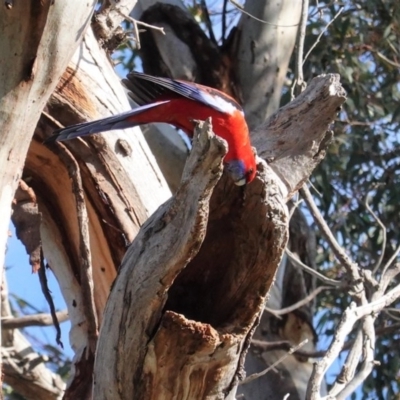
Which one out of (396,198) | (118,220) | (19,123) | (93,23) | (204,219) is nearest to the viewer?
(204,219)

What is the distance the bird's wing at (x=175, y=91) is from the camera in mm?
2126

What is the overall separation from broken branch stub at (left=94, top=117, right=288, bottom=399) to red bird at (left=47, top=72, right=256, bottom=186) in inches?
11.5

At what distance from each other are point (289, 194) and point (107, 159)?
57 cm

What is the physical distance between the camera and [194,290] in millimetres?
1671

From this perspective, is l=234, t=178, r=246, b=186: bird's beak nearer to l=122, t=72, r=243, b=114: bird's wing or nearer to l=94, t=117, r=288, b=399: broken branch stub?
l=94, t=117, r=288, b=399: broken branch stub

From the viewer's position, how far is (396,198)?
4.44m

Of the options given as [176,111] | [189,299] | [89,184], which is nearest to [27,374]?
[89,184]

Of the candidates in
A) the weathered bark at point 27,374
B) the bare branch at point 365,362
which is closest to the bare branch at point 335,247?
the bare branch at point 365,362

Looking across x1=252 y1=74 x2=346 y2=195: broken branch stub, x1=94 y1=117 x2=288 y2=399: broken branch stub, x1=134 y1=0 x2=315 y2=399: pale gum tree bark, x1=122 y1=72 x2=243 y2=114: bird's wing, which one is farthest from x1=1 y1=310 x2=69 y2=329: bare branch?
x1=94 y1=117 x2=288 y2=399: broken branch stub

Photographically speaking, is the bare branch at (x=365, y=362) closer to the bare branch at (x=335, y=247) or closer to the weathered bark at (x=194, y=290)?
the bare branch at (x=335, y=247)

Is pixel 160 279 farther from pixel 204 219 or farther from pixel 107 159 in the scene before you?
pixel 107 159

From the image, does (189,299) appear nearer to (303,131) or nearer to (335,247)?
(303,131)

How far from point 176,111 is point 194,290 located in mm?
696

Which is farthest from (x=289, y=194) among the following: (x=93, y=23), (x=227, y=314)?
(x=93, y=23)
